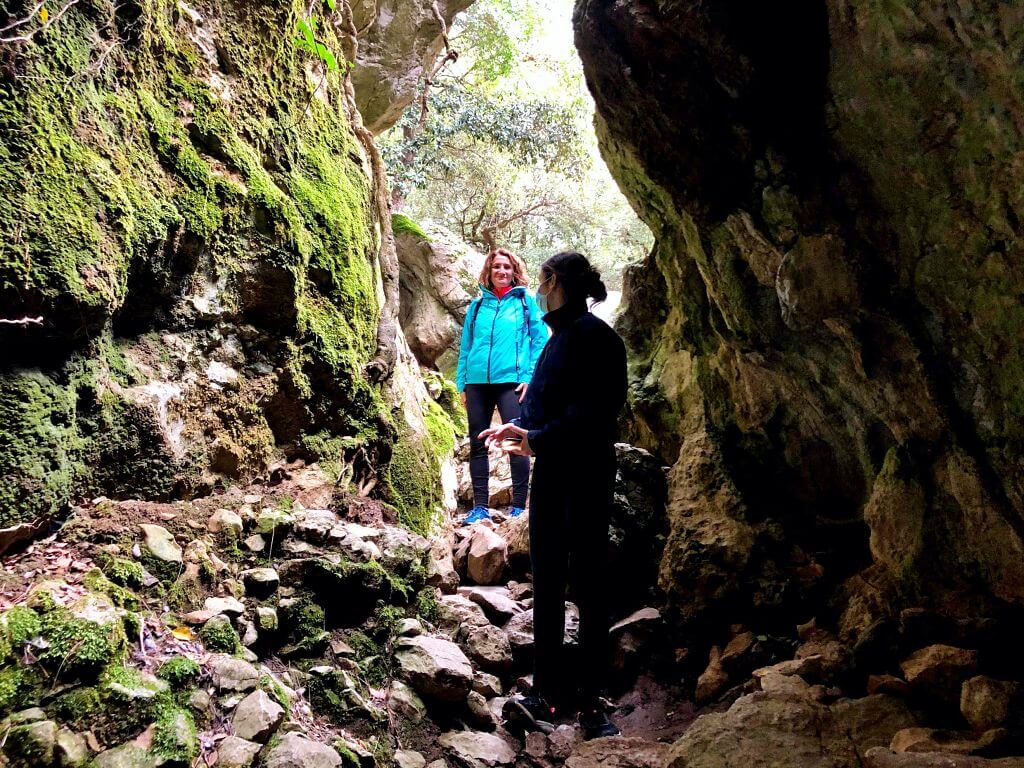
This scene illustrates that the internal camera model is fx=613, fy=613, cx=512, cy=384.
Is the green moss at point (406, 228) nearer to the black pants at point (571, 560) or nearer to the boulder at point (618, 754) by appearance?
the black pants at point (571, 560)

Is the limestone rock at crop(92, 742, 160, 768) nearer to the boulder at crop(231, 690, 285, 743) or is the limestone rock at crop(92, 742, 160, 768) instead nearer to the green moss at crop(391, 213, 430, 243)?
the boulder at crop(231, 690, 285, 743)

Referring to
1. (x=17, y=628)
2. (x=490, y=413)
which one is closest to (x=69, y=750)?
(x=17, y=628)

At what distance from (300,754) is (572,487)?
180 cm

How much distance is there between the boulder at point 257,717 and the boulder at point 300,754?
7 centimetres

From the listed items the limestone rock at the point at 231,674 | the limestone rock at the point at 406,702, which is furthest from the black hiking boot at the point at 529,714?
the limestone rock at the point at 231,674

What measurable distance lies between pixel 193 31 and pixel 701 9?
125 inches

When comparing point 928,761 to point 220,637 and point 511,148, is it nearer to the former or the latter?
point 220,637

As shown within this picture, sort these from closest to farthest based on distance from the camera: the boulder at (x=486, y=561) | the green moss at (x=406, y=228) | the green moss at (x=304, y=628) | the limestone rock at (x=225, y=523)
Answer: the green moss at (x=304, y=628) → the limestone rock at (x=225, y=523) → the boulder at (x=486, y=561) → the green moss at (x=406, y=228)

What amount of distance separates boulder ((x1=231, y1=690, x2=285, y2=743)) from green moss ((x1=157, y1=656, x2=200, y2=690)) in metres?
0.22

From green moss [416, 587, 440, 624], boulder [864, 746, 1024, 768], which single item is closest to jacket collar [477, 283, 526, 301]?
green moss [416, 587, 440, 624]

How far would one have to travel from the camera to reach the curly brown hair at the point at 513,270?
6.00m

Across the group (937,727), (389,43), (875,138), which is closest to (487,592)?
(937,727)

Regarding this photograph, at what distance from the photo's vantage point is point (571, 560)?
11.6 ft

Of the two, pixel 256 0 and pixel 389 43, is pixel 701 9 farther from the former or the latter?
pixel 389 43
